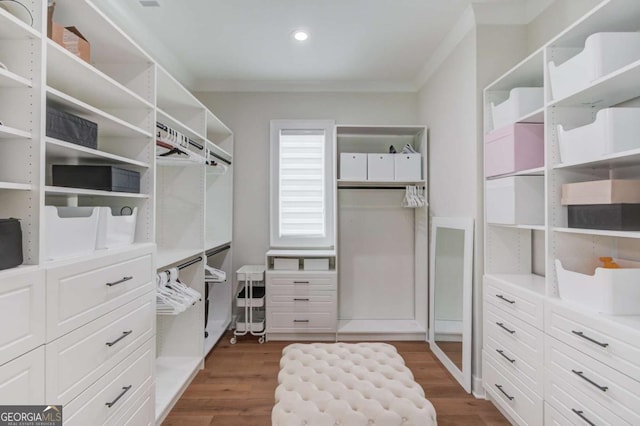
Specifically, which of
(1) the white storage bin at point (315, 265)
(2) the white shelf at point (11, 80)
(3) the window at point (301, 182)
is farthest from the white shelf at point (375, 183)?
(2) the white shelf at point (11, 80)

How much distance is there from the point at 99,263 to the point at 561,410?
224 cm

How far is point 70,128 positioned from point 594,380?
7.95 ft

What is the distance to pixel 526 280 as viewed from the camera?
2.00 meters

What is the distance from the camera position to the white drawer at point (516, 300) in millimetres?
1670

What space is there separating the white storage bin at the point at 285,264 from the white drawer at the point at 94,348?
147 cm

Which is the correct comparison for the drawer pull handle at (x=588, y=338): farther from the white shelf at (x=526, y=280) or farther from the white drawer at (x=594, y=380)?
the white shelf at (x=526, y=280)

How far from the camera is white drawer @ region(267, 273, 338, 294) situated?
10.1ft

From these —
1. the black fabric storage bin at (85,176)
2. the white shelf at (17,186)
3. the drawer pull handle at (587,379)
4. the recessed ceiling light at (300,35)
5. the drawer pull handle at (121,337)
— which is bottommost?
the drawer pull handle at (587,379)

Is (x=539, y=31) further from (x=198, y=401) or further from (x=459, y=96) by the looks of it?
(x=198, y=401)

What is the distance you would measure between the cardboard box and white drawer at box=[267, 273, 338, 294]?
7.26 feet

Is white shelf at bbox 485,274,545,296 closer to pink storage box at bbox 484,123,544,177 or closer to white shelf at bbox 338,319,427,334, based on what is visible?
pink storage box at bbox 484,123,544,177

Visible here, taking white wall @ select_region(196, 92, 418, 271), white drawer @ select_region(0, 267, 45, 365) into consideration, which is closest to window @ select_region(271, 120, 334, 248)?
white wall @ select_region(196, 92, 418, 271)

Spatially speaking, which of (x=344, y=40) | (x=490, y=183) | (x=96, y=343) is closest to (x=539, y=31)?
(x=490, y=183)

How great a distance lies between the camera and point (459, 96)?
8.19ft
